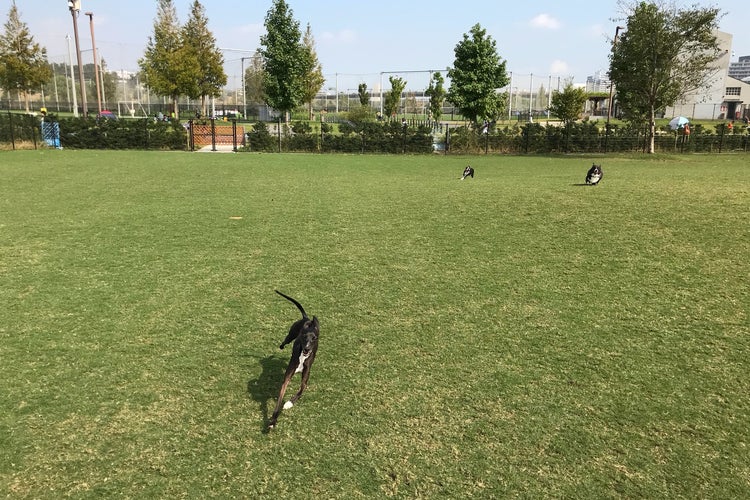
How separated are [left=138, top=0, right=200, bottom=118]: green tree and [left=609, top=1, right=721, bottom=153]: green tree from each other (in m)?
31.2

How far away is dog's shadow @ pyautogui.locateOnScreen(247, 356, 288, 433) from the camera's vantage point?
3164mm

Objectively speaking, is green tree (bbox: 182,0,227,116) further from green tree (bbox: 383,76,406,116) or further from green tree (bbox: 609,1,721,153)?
green tree (bbox: 609,1,721,153)

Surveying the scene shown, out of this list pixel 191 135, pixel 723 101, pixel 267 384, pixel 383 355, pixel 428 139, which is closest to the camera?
pixel 267 384

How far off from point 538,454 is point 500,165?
58.0ft

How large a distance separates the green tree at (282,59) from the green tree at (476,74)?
10.7 meters

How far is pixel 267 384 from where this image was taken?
3406 millimetres

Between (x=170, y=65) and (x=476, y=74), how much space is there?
24.2 m

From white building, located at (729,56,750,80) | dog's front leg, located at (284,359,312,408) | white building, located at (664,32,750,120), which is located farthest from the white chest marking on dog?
white building, located at (729,56,750,80)

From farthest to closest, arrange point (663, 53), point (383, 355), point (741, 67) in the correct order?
point (741, 67), point (663, 53), point (383, 355)

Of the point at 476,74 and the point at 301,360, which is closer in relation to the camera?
the point at 301,360

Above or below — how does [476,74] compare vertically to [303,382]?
→ above

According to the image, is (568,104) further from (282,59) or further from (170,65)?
(170,65)

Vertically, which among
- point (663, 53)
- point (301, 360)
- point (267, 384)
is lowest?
point (267, 384)

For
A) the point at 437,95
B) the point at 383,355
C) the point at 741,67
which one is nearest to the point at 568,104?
the point at 437,95
